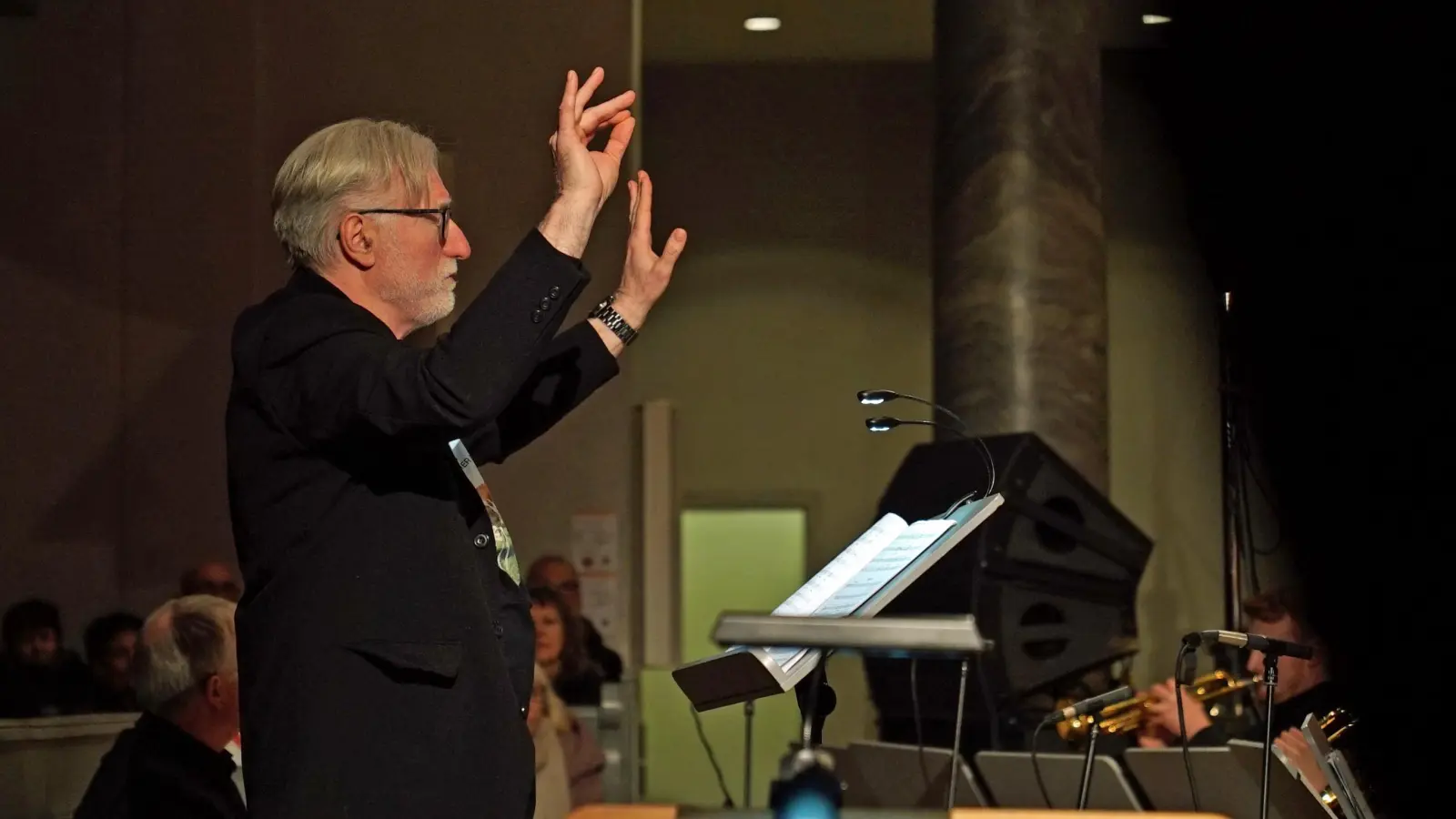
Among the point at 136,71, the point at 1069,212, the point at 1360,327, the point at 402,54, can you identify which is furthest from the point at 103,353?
the point at 1360,327

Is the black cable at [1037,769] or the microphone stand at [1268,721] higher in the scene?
the microphone stand at [1268,721]

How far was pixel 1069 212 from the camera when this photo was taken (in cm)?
461

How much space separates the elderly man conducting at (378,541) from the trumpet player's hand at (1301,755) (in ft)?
7.21

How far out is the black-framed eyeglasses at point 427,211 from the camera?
6.21 ft

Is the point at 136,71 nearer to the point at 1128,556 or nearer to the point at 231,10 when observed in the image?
the point at 231,10

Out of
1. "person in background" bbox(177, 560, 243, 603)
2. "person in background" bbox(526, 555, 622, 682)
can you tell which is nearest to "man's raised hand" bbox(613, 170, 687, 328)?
"person in background" bbox(177, 560, 243, 603)

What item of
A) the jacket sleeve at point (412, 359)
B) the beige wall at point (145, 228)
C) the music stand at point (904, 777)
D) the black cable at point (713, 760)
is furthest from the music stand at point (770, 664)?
the beige wall at point (145, 228)

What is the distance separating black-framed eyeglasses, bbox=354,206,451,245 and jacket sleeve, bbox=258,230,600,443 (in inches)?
6.5

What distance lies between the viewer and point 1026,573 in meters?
3.53

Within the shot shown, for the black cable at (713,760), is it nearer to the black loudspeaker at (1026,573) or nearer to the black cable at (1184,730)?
the black loudspeaker at (1026,573)

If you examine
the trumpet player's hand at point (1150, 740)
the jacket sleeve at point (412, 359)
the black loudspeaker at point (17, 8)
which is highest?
the black loudspeaker at point (17, 8)

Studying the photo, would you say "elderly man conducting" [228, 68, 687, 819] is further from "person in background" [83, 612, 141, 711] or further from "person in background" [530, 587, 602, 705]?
"person in background" [83, 612, 141, 711]

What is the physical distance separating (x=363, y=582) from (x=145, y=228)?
378 centimetres

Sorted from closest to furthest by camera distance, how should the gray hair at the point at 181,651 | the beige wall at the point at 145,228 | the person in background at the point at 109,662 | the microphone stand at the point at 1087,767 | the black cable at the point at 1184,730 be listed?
the gray hair at the point at 181,651
the black cable at the point at 1184,730
the microphone stand at the point at 1087,767
the person in background at the point at 109,662
the beige wall at the point at 145,228
